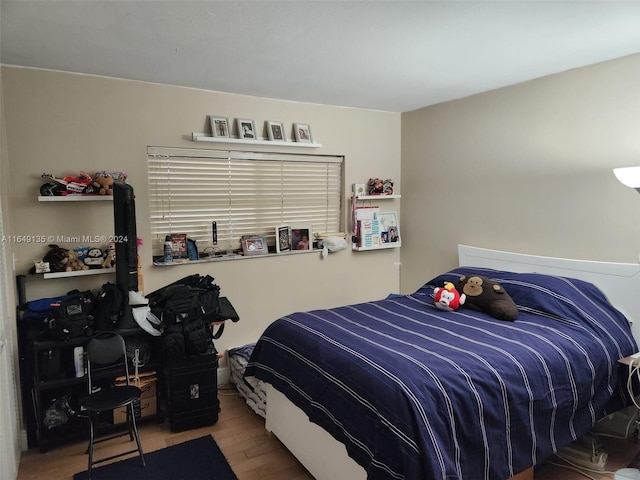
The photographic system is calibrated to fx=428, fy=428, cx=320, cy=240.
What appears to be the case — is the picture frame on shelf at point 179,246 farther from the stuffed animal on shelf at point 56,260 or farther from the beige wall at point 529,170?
the beige wall at point 529,170

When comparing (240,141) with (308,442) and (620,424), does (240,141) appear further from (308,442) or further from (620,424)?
(620,424)

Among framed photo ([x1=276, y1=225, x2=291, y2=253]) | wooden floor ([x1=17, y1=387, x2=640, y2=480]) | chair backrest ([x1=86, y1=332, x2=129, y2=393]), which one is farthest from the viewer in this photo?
framed photo ([x1=276, y1=225, x2=291, y2=253])

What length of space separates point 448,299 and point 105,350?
89.1 inches

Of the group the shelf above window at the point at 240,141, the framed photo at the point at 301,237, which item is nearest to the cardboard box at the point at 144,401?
the framed photo at the point at 301,237

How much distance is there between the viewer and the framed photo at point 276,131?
12.0ft

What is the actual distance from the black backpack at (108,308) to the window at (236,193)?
592 mm

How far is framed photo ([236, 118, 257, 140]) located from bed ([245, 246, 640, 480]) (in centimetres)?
162

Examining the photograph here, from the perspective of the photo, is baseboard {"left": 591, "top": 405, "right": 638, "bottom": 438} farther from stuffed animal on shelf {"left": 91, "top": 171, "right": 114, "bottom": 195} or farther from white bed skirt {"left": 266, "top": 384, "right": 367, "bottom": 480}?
stuffed animal on shelf {"left": 91, "top": 171, "right": 114, "bottom": 195}

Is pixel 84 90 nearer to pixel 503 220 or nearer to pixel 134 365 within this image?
pixel 134 365

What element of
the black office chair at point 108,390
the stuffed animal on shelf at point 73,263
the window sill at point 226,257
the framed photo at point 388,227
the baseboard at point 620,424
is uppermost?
the framed photo at point 388,227

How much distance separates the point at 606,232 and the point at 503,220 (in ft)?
2.56

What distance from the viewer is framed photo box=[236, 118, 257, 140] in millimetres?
3508

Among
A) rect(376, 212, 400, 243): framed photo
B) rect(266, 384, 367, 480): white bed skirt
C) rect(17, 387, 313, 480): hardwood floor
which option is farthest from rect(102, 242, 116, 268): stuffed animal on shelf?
rect(376, 212, 400, 243): framed photo

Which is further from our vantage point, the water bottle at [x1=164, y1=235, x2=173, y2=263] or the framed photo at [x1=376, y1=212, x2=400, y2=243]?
the framed photo at [x1=376, y1=212, x2=400, y2=243]
